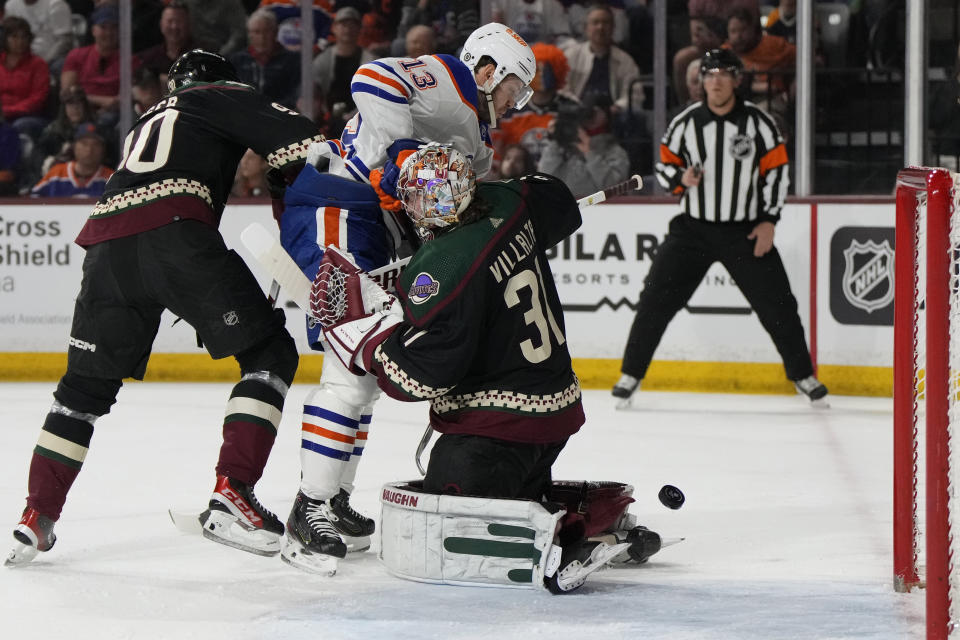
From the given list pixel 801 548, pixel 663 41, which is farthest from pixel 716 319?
pixel 801 548

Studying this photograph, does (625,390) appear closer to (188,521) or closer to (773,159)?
(773,159)

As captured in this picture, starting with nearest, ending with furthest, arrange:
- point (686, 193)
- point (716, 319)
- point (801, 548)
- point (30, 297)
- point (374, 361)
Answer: point (374, 361) < point (801, 548) < point (686, 193) < point (716, 319) < point (30, 297)

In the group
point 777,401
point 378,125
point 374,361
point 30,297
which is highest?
point 378,125

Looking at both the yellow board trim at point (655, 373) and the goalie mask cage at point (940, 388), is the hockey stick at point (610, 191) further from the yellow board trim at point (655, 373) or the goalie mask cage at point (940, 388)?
the yellow board trim at point (655, 373)

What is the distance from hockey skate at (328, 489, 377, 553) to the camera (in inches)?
111

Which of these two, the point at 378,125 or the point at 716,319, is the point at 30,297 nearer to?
the point at 716,319

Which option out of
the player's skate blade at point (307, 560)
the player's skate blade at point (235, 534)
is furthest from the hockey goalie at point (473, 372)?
the player's skate blade at point (235, 534)

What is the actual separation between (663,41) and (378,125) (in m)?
3.60

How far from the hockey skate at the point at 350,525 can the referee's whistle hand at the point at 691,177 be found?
2653mm

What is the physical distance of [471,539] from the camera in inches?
96.1

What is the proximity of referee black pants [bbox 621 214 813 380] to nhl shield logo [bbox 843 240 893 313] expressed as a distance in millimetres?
392

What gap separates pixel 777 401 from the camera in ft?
17.7

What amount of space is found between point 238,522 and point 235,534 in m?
0.03

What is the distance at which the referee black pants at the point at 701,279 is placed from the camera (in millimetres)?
5117
